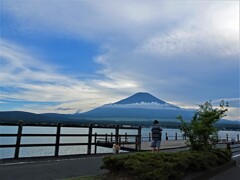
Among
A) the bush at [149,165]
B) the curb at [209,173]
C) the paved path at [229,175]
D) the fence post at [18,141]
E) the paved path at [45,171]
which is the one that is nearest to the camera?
the bush at [149,165]

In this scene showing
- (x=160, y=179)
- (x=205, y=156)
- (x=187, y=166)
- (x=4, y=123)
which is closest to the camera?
(x=160, y=179)

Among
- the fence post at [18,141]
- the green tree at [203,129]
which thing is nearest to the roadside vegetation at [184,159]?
the green tree at [203,129]

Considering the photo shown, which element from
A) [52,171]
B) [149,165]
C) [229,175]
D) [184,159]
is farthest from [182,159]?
[52,171]

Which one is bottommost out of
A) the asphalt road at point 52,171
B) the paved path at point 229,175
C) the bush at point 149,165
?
the paved path at point 229,175

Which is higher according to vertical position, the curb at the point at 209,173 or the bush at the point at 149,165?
the bush at the point at 149,165

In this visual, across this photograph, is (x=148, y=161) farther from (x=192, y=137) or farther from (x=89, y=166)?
(x=192, y=137)

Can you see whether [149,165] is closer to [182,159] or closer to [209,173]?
[182,159]

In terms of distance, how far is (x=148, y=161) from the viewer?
7215 millimetres

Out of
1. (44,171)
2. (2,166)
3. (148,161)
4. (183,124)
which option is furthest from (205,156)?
(2,166)

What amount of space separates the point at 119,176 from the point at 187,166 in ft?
7.26

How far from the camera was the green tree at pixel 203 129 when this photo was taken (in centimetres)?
1170

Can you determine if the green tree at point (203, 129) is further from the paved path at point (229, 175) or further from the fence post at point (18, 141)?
the fence post at point (18, 141)

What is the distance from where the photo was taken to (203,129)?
1171 cm

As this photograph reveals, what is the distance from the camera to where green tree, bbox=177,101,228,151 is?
11695 millimetres
